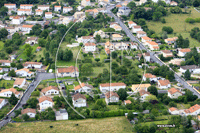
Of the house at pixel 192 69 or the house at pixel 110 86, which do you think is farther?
the house at pixel 192 69

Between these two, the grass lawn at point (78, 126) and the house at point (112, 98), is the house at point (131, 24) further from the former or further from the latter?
the grass lawn at point (78, 126)

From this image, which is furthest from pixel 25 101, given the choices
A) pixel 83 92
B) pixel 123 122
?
pixel 123 122

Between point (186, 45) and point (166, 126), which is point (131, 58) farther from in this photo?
point (166, 126)

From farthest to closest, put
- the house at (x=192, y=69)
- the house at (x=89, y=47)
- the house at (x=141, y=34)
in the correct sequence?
the house at (x=141, y=34), the house at (x=89, y=47), the house at (x=192, y=69)

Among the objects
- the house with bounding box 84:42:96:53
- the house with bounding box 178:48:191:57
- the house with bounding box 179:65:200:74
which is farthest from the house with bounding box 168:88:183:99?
the house with bounding box 84:42:96:53

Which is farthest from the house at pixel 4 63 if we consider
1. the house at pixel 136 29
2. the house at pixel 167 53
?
the house at pixel 136 29

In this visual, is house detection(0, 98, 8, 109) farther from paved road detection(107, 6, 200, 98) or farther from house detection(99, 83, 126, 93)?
paved road detection(107, 6, 200, 98)

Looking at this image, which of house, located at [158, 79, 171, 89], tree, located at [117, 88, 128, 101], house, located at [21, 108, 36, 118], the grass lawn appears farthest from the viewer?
house, located at [158, 79, 171, 89]

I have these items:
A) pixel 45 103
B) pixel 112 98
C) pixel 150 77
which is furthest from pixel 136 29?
pixel 45 103
